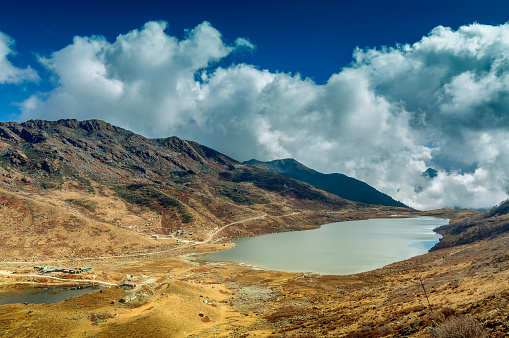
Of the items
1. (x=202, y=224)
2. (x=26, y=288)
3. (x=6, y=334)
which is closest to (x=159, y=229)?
(x=202, y=224)

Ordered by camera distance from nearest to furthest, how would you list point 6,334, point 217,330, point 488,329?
1. point 488,329
2. point 6,334
3. point 217,330

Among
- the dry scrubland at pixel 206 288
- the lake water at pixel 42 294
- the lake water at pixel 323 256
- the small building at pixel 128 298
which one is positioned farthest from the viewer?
the lake water at pixel 323 256

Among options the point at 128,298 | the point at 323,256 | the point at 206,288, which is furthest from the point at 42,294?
the point at 323,256

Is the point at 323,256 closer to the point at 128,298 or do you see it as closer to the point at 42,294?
the point at 128,298

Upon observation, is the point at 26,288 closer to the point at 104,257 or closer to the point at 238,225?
the point at 104,257

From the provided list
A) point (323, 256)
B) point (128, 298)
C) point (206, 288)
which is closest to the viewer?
point (128, 298)

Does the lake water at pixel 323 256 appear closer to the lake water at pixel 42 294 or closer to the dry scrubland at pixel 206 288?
the dry scrubland at pixel 206 288

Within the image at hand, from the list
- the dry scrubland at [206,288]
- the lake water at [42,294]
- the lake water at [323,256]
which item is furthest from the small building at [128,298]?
the lake water at [323,256]

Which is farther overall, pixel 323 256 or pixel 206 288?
pixel 323 256
